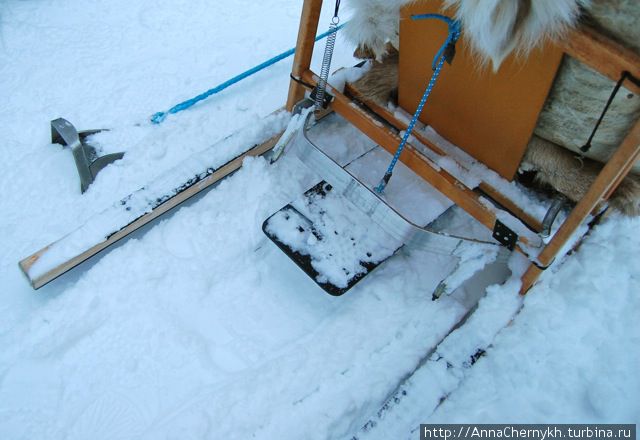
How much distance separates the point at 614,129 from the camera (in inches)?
48.5

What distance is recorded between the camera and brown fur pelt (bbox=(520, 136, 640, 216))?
4.56 feet

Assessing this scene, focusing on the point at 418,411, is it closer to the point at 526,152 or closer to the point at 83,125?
the point at 526,152

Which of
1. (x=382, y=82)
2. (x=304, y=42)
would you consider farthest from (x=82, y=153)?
(x=382, y=82)

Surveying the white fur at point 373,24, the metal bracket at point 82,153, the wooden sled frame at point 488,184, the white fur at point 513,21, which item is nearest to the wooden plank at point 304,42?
the wooden sled frame at point 488,184

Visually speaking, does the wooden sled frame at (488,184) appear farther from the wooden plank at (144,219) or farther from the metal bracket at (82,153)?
the metal bracket at (82,153)

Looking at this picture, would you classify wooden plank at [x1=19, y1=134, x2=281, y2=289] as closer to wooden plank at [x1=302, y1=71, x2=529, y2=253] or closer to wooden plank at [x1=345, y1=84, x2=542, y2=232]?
wooden plank at [x1=302, y1=71, x2=529, y2=253]

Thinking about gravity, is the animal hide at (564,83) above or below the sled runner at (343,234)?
above

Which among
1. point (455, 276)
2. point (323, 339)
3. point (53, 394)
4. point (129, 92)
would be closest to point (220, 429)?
point (323, 339)

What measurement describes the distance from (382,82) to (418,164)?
1.31ft

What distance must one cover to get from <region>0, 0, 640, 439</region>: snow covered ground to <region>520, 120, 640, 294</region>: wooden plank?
123 mm

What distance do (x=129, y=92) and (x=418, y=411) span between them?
5.44 feet

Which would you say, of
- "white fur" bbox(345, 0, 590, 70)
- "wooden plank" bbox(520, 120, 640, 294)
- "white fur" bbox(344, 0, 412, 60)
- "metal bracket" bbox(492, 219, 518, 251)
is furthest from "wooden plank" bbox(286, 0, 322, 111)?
"wooden plank" bbox(520, 120, 640, 294)

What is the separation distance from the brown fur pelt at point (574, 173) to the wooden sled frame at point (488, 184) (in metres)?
0.05

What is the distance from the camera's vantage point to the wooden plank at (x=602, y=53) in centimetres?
99
